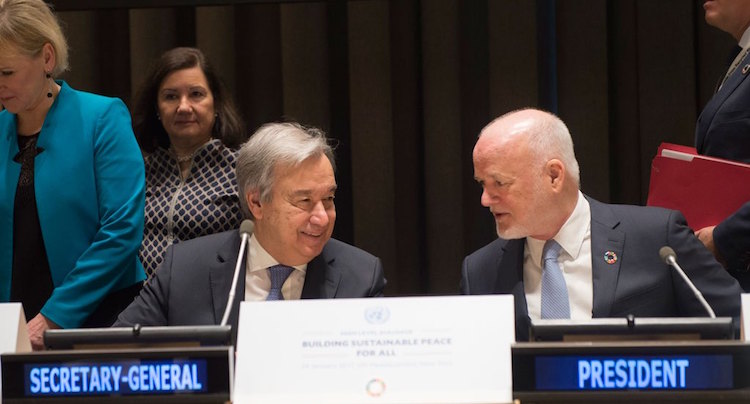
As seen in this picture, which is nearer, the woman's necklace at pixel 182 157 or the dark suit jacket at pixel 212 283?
the dark suit jacket at pixel 212 283

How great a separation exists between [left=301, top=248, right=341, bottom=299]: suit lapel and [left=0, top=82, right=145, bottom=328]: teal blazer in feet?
1.73

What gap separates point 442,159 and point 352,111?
0.45 meters

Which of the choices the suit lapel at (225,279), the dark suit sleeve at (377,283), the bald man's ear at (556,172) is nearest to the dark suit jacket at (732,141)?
the bald man's ear at (556,172)

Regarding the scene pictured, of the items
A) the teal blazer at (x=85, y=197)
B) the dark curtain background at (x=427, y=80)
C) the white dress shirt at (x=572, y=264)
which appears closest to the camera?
the white dress shirt at (x=572, y=264)

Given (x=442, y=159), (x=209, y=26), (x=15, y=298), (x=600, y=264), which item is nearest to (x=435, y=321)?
(x=600, y=264)

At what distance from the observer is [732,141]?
8.69ft

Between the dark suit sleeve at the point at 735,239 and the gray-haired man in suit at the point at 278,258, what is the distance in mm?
836

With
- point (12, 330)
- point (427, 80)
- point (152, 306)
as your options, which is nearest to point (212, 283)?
point (152, 306)

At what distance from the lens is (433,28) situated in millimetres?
4434

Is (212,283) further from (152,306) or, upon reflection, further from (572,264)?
(572,264)

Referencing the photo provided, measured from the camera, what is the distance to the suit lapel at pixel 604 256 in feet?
7.75

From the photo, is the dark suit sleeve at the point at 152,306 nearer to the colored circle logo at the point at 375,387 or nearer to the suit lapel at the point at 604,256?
the colored circle logo at the point at 375,387

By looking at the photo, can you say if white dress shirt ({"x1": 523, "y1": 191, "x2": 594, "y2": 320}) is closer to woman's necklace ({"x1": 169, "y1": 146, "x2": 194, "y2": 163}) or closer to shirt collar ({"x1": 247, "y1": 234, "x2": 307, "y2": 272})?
shirt collar ({"x1": 247, "y1": 234, "x2": 307, "y2": 272})

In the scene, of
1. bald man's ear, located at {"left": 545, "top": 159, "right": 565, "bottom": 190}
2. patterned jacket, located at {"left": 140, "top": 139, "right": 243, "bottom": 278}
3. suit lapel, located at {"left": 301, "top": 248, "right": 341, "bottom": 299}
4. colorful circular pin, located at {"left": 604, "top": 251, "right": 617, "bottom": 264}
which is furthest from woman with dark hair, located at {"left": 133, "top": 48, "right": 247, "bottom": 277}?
colorful circular pin, located at {"left": 604, "top": 251, "right": 617, "bottom": 264}
